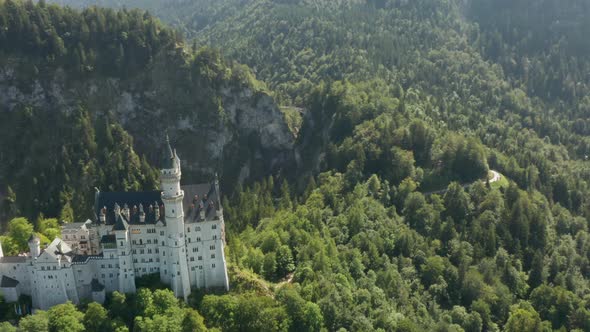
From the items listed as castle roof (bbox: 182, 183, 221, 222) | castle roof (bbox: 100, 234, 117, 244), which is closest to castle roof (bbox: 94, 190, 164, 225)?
castle roof (bbox: 100, 234, 117, 244)

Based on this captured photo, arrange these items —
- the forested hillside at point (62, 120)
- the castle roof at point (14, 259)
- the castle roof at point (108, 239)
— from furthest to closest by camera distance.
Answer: the forested hillside at point (62, 120) → the castle roof at point (14, 259) → the castle roof at point (108, 239)

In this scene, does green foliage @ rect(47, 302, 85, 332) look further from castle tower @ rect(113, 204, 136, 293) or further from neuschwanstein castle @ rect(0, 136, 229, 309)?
castle tower @ rect(113, 204, 136, 293)

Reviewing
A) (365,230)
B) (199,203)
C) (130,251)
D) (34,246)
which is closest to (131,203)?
(130,251)

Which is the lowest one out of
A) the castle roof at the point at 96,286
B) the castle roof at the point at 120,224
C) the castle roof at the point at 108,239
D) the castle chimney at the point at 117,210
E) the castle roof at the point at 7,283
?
the castle roof at the point at 96,286

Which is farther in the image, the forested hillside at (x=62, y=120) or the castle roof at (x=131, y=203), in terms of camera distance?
the forested hillside at (x=62, y=120)

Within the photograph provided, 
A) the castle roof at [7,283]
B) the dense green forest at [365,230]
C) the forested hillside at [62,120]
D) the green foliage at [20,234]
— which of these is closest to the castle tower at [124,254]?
the dense green forest at [365,230]

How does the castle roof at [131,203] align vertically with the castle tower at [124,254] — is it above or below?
above

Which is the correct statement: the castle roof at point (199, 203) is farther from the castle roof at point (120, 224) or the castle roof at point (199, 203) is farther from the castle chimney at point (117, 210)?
the castle chimney at point (117, 210)

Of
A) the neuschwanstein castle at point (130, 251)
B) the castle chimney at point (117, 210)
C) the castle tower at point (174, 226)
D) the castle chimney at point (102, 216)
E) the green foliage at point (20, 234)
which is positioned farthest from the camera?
the green foliage at point (20, 234)
